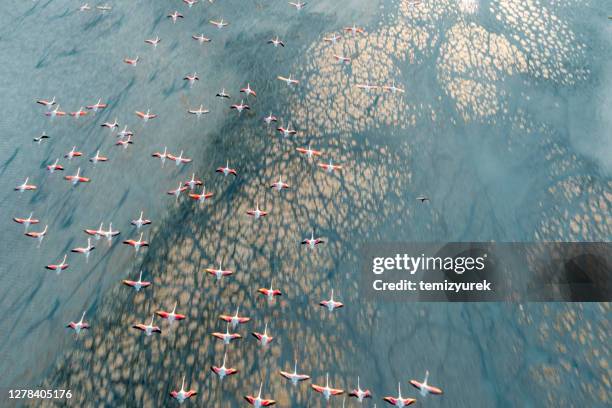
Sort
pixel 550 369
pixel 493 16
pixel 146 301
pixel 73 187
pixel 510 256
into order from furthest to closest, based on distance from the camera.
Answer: pixel 493 16, pixel 73 187, pixel 510 256, pixel 146 301, pixel 550 369

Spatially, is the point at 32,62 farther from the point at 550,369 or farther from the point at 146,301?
the point at 550,369

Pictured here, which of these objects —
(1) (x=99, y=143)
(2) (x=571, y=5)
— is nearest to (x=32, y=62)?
(1) (x=99, y=143)

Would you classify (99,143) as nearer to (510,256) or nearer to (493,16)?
(510,256)

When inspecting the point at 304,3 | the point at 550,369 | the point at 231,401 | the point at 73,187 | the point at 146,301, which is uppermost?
the point at 304,3

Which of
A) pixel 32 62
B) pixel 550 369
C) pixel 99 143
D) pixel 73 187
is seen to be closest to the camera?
pixel 550 369

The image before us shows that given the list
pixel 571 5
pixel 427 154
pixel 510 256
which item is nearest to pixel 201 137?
pixel 427 154

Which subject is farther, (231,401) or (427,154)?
(427,154)

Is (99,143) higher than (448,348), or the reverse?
(99,143)
